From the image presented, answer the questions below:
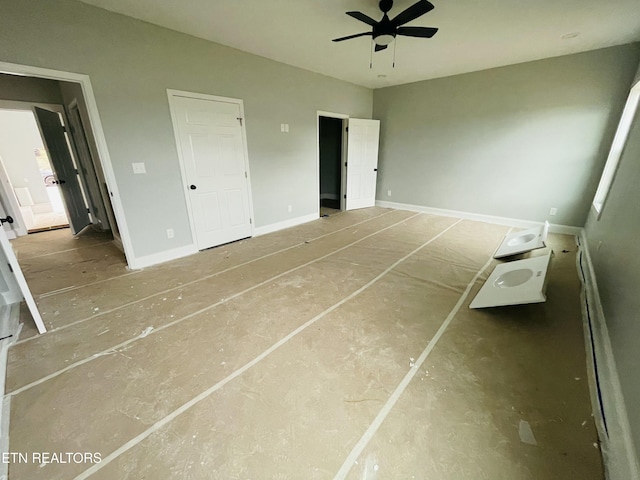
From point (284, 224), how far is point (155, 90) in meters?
2.63

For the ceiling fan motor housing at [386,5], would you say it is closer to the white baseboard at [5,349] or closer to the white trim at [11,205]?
the white baseboard at [5,349]

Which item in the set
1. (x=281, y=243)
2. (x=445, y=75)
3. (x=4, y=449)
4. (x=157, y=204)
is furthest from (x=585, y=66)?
(x=4, y=449)

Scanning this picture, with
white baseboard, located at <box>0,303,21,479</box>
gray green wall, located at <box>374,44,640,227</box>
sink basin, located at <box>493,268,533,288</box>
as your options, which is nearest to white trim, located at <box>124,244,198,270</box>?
white baseboard, located at <box>0,303,21,479</box>

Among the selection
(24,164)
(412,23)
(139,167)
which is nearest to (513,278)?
(412,23)

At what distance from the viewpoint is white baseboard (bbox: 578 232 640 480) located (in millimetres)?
1065

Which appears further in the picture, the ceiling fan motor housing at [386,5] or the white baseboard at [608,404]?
the ceiling fan motor housing at [386,5]

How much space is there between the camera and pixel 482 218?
505cm

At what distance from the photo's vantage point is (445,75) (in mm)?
4801

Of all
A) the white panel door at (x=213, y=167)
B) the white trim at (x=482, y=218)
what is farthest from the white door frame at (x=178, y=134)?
the white trim at (x=482, y=218)

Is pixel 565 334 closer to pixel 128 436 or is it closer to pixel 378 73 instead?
pixel 128 436

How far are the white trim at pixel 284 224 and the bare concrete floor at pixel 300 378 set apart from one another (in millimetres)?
1503

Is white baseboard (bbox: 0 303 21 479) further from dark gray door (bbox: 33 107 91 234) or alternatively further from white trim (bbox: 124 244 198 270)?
dark gray door (bbox: 33 107 91 234)

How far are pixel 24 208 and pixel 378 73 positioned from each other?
8.29 meters

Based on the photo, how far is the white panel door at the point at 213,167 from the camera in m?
3.29
